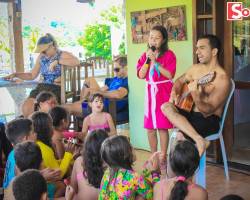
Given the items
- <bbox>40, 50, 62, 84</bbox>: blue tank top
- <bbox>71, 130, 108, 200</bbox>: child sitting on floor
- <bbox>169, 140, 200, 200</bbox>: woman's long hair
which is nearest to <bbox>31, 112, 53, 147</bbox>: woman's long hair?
<bbox>71, 130, 108, 200</bbox>: child sitting on floor

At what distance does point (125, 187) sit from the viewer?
2.23 metres

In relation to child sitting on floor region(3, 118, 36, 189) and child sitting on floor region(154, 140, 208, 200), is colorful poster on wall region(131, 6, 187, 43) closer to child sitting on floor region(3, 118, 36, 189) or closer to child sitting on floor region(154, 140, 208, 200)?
child sitting on floor region(3, 118, 36, 189)

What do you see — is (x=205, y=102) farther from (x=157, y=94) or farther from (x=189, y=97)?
(x=157, y=94)

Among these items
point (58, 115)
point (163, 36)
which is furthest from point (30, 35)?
point (58, 115)

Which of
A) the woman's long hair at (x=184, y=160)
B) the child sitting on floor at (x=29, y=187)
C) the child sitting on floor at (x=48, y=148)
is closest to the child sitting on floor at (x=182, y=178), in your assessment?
the woman's long hair at (x=184, y=160)

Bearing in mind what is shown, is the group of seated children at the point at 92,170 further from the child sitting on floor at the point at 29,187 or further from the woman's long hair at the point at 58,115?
the woman's long hair at the point at 58,115

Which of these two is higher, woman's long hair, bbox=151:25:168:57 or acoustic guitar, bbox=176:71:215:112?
woman's long hair, bbox=151:25:168:57

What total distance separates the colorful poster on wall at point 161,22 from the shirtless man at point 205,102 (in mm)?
699

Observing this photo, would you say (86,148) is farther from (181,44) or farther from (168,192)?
(181,44)

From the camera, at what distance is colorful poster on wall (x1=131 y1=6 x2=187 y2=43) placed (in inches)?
172

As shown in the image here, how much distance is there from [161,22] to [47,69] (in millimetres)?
1324

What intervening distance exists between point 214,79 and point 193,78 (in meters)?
0.25

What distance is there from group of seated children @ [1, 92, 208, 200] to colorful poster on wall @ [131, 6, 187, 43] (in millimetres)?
1861

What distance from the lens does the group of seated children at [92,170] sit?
2.10 m
